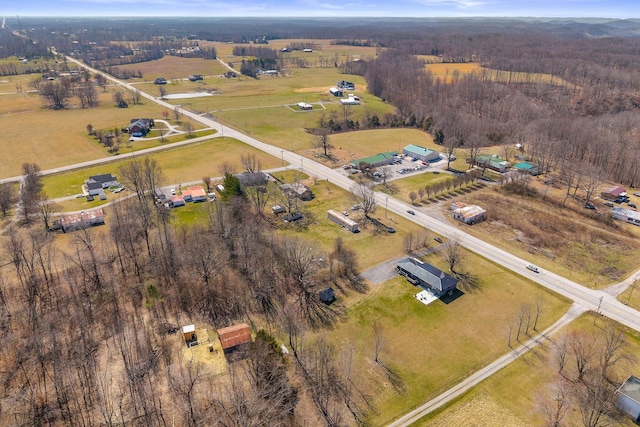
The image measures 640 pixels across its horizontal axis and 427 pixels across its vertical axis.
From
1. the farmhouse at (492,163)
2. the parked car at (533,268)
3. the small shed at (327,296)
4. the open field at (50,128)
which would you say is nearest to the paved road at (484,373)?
the parked car at (533,268)

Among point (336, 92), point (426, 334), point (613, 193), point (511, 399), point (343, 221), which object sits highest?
point (336, 92)

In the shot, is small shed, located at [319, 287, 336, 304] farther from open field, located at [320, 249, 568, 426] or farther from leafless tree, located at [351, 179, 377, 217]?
leafless tree, located at [351, 179, 377, 217]

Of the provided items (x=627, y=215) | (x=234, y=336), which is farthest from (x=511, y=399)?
(x=627, y=215)

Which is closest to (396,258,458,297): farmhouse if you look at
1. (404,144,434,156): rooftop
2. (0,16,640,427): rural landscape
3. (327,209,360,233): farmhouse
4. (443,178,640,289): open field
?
(0,16,640,427): rural landscape

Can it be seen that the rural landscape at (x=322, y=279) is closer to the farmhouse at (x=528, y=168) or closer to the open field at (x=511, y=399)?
the open field at (x=511, y=399)

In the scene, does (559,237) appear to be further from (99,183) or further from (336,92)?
(336,92)
